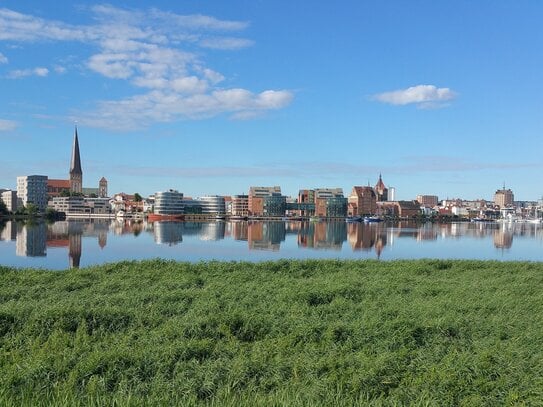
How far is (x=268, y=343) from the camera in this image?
6223 mm

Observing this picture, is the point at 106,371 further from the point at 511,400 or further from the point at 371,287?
the point at 371,287

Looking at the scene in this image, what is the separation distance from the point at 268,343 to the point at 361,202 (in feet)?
518

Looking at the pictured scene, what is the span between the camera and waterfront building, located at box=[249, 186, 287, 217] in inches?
5999

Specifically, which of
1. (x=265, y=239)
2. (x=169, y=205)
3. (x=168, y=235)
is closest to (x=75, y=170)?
(x=169, y=205)

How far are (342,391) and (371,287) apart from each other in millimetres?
5021

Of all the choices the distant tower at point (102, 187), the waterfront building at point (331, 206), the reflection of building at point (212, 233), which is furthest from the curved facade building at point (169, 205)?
the reflection of building at point (212, 233)

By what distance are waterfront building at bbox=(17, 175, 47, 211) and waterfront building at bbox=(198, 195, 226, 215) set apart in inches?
1699

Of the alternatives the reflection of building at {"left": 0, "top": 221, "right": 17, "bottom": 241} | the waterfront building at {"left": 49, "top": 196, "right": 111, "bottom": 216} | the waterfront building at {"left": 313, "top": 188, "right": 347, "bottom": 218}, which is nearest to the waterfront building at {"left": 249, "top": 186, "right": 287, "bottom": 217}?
the waterfront building at {"left": 313, "top": 188, "right": 347, "bottom": 218}

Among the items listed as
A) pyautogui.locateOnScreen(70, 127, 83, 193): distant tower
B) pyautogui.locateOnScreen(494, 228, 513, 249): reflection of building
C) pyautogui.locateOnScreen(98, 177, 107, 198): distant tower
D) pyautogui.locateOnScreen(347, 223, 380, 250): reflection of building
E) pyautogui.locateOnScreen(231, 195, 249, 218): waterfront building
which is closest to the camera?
pyautogui.locateOnScreen(347, 223, 380, 250): reflection of building

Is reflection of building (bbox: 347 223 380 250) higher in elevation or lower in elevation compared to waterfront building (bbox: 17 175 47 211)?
lower

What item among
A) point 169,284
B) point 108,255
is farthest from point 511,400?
point 108,255

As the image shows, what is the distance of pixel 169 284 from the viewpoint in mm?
9914

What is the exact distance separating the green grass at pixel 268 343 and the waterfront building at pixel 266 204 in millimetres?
140804

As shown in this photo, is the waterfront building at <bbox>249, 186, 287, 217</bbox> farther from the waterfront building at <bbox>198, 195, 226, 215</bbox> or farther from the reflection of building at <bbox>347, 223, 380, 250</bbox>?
the reflection of building at <bbox>347, 223, 380, 250</bbox>
